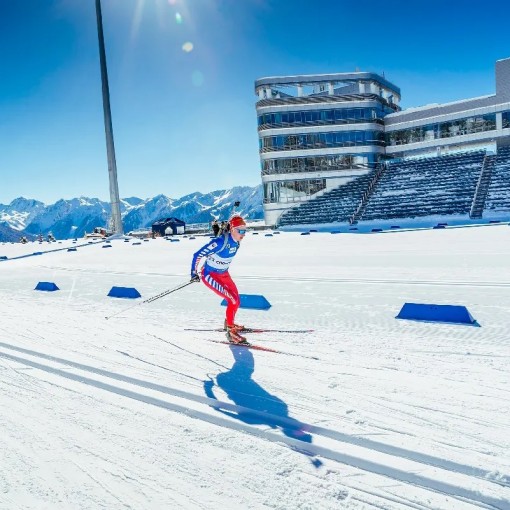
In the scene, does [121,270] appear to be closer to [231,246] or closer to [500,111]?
[231,246]

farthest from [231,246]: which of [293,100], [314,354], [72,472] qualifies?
[293,100]

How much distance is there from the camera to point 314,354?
4637 millimetres

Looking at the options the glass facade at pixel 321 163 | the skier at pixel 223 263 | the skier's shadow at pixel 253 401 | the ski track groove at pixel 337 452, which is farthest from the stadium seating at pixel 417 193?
the ski track groove at pixel 337 452

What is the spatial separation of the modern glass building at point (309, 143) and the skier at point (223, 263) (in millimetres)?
40534

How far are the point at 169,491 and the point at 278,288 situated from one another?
280 inches

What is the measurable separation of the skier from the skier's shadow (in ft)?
4.08

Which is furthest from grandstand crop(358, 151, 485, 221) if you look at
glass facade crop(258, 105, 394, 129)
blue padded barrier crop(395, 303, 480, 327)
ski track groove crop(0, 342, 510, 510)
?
ski track groove crop(0, 342, 510, 510)

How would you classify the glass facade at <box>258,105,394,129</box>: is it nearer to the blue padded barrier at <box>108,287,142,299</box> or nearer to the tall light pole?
the tall light pole

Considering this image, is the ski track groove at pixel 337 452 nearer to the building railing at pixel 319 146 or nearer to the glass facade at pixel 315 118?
the building railing at pixel 319 146

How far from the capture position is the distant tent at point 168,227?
38.9 m

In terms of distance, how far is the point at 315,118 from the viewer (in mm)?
46562

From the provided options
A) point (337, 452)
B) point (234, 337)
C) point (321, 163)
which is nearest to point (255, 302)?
point (234, 337)

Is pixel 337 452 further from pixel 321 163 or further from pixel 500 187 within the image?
pixel 321 163

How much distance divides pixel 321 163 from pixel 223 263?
141 ft
